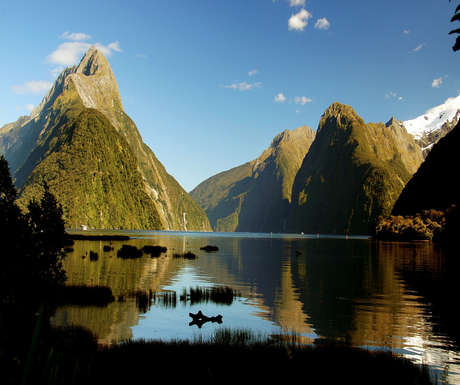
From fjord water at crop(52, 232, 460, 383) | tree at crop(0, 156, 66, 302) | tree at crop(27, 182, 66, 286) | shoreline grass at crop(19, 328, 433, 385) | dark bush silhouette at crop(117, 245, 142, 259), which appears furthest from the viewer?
dark bush silhouette at crop(117, 245, 142, 259)

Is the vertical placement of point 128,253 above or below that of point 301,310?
above

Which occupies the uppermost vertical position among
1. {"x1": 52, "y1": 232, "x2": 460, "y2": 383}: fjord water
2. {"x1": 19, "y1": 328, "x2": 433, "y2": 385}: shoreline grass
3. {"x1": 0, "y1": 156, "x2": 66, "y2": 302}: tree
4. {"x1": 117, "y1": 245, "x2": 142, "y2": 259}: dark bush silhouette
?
{"x1": 0, "y1": 156, "x2": 66, "y2": 302}: tree

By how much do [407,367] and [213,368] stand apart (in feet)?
22.2

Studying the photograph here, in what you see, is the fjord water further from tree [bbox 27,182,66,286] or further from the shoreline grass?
tree [bbox 27,182,66,286]

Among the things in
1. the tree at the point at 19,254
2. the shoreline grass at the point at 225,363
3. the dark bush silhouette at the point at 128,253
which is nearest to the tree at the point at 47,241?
the tree at the point at 19,254

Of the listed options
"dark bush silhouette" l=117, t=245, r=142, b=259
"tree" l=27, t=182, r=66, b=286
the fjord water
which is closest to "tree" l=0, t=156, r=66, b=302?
"tree" l=27, t=182, r=66, b=286

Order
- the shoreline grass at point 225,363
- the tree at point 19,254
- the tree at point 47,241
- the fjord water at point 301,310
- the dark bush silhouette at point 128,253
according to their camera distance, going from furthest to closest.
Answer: the dark bush silhouette at point 128,253 < the fjord water at point 301,310 < the tree at point 47,241 < the tree at point 19,254 < the shoreline grass at point 225,363

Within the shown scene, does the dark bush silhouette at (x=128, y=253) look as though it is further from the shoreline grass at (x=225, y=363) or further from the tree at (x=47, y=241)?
the shoreline grass at (x=225, y=363)

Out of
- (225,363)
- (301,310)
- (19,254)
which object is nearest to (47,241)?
(19,254)

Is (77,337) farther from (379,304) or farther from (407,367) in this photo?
(379,304)

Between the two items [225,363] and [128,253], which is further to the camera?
[128,253]

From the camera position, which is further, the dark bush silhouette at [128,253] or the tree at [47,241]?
the dark bush silhouette at [128,253]

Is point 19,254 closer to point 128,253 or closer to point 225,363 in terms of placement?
point 225,363

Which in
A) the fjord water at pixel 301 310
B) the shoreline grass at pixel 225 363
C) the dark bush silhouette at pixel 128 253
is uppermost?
the dark bush silhouette at pixel 128 253
